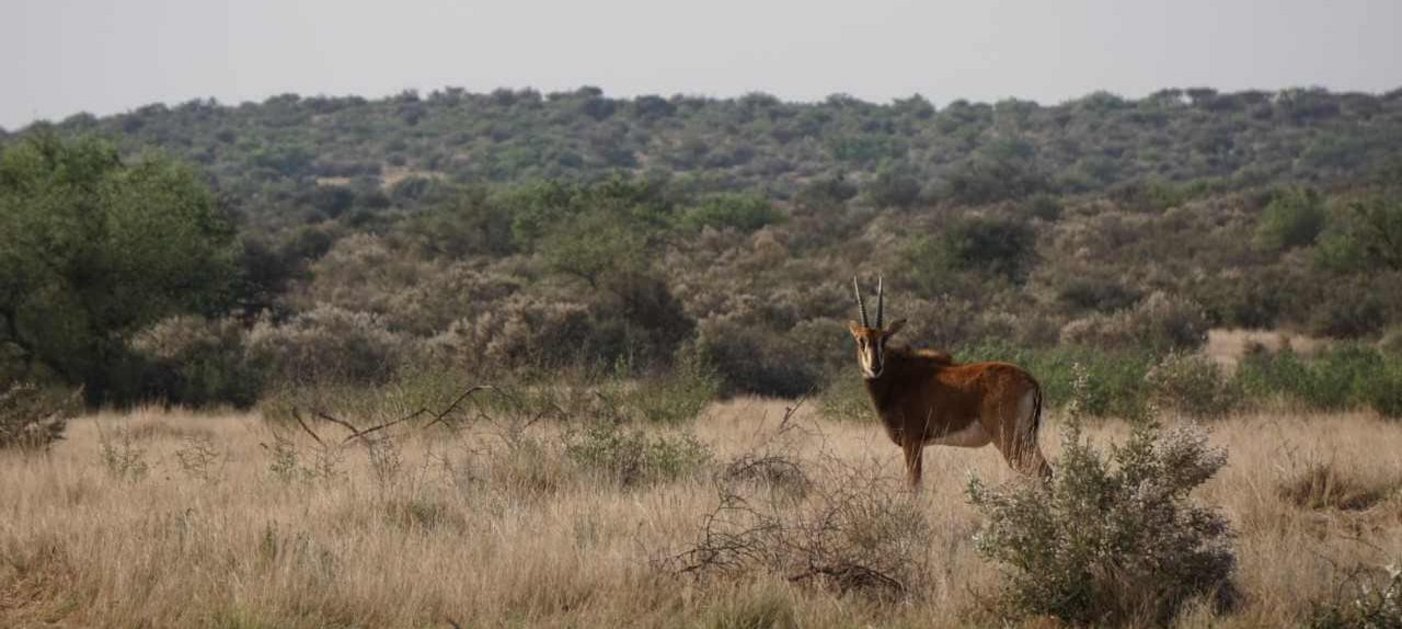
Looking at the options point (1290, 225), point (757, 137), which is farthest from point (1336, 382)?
point (757, 137)

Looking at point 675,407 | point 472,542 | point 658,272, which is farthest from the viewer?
point 658,272

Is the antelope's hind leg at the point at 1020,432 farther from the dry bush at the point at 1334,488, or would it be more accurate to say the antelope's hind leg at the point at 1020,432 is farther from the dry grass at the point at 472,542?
the dry bush at the point at 1334,488

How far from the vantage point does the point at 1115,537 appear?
666 cm

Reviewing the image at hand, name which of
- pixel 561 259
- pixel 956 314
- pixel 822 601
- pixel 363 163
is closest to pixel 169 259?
pixel 561 259

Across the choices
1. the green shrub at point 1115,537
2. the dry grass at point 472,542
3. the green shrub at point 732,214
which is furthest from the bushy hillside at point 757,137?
the green shrub at point 1115,537

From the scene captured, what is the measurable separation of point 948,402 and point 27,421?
27.6 feet

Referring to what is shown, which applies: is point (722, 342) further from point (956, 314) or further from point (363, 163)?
point (363, 163)

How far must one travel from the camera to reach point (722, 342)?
21328 millimetres

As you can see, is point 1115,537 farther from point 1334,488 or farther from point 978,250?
point 978,250

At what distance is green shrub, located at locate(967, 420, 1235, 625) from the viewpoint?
21.8 feet

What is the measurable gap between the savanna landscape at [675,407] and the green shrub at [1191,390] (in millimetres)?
48

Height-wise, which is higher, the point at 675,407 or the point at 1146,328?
the point at 675,407

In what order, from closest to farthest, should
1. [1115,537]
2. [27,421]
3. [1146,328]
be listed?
[1115,537] → [27,421] → [1146,328]

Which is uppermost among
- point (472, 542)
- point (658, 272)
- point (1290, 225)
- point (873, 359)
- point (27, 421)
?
point (873, 359)
